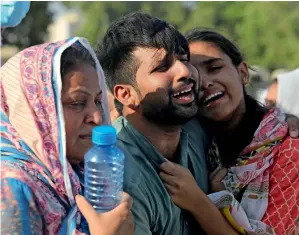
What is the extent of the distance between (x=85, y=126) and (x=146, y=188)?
1.26 ft

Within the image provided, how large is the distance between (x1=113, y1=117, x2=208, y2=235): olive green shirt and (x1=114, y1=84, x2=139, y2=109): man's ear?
0.26 ft

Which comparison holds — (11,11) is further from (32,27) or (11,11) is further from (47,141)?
(32,27)

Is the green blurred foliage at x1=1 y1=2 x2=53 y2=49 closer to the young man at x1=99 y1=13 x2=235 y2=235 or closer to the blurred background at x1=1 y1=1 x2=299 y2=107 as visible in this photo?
the blurred background at x1=1 y1=1 x2=299 y2=107

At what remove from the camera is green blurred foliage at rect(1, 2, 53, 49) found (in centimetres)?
2439

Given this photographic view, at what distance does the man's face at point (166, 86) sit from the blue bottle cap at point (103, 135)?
52 centimetres

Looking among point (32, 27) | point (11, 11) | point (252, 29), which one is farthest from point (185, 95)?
point (252, 29)

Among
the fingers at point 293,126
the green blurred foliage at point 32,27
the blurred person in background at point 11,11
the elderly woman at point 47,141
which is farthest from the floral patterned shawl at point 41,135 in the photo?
the green blurred foliage at point 32,27

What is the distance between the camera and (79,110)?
1889 millimetres

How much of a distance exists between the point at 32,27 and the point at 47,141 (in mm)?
23780

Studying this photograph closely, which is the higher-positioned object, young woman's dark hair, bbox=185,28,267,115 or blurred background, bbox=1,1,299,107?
young woman's dark hair, bbox=185,28,267,115

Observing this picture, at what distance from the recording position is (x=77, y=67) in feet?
6.25

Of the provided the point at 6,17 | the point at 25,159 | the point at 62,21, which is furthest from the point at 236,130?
the point at 62,21

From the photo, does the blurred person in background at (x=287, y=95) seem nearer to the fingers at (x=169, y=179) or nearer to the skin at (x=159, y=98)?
the skin at (x=159, y=98)

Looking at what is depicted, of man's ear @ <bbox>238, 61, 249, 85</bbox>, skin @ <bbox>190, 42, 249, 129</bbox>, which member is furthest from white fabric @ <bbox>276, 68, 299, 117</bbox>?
skin @ <bbox>190, 42, 249, 129</bbox>
